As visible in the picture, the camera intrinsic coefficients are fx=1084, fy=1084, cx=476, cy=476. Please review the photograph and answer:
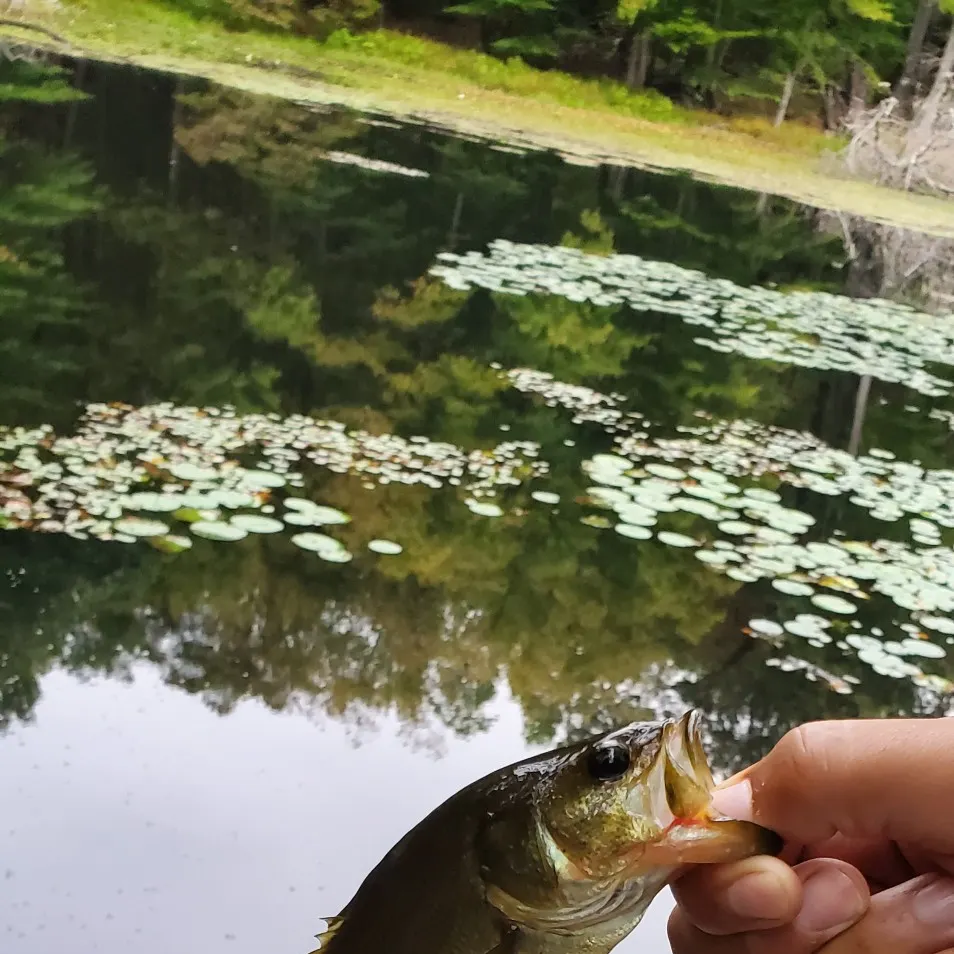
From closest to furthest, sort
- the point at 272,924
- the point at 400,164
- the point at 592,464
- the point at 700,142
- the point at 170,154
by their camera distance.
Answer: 1. the point at 272,924
2. the point at 592,464
3. the point at 170,154
4. the point at 400,164
5. the point at 700,142

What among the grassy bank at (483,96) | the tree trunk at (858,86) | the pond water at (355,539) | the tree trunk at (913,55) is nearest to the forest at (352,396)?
the pond water at (355,539)

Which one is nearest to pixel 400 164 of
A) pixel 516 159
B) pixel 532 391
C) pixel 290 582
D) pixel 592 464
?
pixel 516 159

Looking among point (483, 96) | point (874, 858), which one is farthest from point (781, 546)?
point (483, 96)

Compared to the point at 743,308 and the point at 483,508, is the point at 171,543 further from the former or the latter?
the point at 743,308

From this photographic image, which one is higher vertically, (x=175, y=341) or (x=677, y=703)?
(x=175, y=341)

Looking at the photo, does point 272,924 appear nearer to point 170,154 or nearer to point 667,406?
point 667,406

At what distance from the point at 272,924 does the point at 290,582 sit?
1.07 m

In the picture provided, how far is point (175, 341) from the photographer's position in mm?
4336

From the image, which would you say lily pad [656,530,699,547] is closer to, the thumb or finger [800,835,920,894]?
finger [800,835,920,894]

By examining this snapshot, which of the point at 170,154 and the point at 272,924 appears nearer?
the point at 272,924

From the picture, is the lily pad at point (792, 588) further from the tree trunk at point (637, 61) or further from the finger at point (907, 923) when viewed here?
the tree trunk at point (637, 61)

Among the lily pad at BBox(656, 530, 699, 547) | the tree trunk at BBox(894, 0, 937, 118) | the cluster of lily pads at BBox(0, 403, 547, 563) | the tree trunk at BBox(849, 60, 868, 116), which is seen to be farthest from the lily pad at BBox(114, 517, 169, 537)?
the tree trunk at BBox(894, 0, 937, 118)

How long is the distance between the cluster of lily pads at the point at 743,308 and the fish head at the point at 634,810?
5188 mm

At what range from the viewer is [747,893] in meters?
1.01
